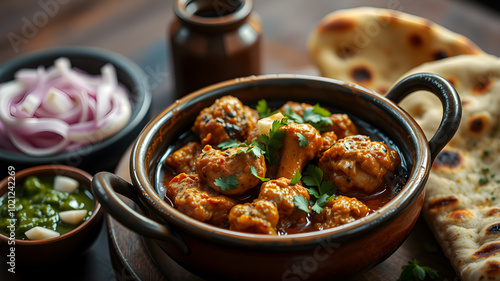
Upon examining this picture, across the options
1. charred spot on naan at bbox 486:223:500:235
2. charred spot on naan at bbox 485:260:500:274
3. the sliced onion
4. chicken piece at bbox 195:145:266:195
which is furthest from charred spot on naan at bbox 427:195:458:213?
the sliced onion

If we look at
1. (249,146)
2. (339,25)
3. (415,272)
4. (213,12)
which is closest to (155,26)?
(213,12)

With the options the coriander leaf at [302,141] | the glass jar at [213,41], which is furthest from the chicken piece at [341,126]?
the glass jar at [213,41]

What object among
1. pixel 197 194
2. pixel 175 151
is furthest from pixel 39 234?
pixel 197 194

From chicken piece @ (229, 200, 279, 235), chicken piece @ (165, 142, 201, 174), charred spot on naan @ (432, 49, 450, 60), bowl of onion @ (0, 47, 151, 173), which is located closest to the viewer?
chicken piece @ (229, 200, 279, 235)

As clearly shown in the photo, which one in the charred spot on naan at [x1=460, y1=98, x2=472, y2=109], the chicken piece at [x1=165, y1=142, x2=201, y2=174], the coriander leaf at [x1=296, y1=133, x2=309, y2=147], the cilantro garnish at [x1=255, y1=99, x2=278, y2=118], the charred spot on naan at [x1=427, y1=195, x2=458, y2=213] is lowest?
the charred spot on naan at [x1=427, y1=195, x2=458, y2=213]

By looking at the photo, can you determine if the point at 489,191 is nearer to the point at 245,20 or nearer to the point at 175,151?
the point at 175,151

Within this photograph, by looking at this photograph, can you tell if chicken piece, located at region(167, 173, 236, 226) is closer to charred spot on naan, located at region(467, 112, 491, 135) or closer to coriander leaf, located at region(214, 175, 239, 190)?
coriander leaf, located at region(214, 175, 239, 190)
